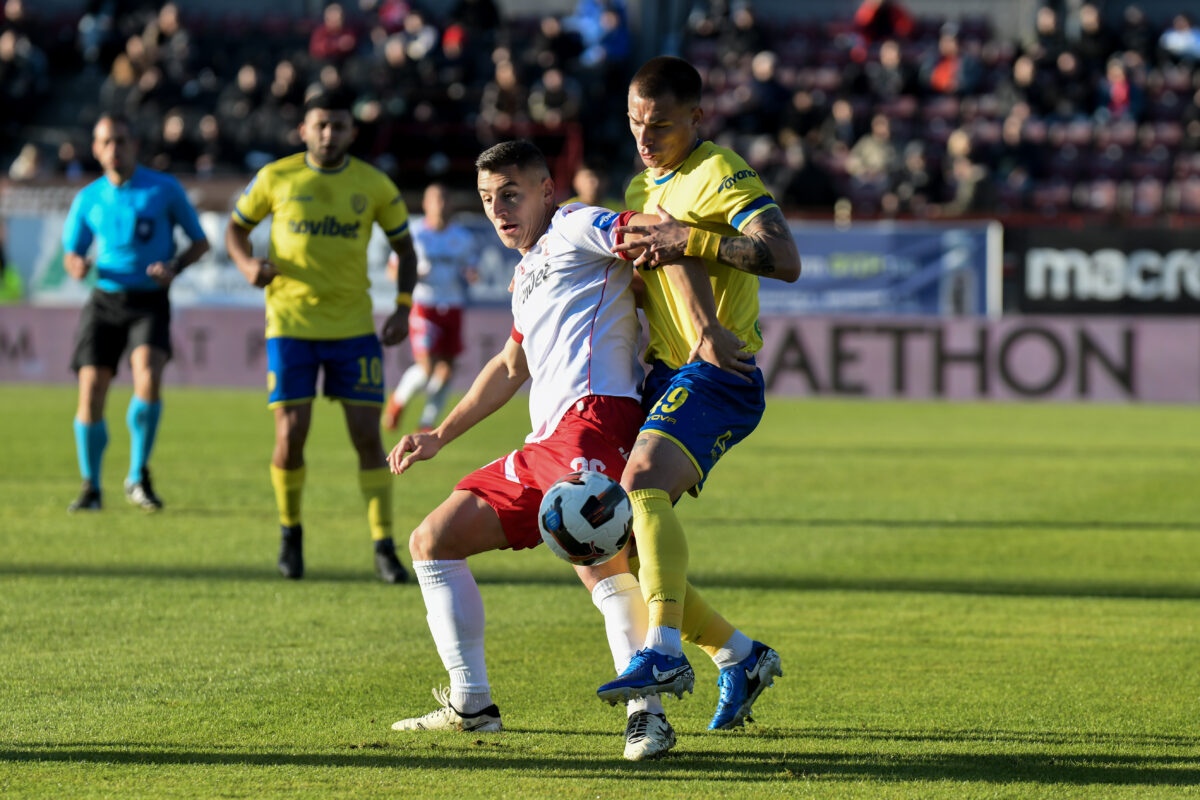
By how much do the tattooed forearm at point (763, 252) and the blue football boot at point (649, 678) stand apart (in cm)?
116

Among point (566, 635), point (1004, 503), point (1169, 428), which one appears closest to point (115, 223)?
point (566, 635)

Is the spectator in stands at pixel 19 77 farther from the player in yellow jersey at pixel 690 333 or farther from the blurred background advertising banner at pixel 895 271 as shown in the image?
the player in yellow jersey at pixel 690 333

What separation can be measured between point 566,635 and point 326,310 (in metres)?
2.45

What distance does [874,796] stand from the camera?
4527mm

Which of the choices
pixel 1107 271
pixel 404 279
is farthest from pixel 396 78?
pixel 404 279

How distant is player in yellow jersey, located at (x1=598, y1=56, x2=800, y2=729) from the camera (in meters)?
4.93

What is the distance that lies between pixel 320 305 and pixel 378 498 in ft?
3.35

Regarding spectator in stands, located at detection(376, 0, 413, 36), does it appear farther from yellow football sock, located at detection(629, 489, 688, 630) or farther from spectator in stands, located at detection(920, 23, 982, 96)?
yellow football sock, located at detection(629, 489, 688, 630)

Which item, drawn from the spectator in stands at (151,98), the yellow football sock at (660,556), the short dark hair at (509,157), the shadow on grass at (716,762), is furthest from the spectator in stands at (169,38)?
the yellow football sock at (660,556)

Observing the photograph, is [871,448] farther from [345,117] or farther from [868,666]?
[868,666]

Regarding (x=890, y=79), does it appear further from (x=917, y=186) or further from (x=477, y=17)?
(x=477, y=17)

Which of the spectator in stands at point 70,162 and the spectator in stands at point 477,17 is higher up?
the spectator in stands at point 477,17

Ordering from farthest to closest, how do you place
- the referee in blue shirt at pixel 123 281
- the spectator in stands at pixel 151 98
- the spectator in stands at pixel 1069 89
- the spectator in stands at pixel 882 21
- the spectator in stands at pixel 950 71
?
the spectator in stands at pixel 882 21 < the spectator in stands at pixel 950 71 < the spectator in stands at pixel 151 98 < the spectator in stands at pixel 1069 89 < the referee in blue shirt at pixel 123 281

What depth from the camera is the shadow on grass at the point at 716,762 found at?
4.76 meters
